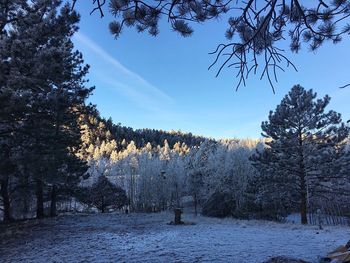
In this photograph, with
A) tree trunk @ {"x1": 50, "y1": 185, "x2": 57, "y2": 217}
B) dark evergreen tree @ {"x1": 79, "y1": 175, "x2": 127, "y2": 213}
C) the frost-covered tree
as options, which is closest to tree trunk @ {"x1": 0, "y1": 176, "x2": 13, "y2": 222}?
tree trunk @ {"x1": 50, "y1": 185, "x2": 57, "y2": 217}

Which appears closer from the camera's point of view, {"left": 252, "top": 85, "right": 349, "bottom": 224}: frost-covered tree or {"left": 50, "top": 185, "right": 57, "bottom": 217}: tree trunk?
{"left": 252, "top": 85, "right": 349, "bottom": 224}: frost-covered tree

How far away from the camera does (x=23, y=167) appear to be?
577 inches

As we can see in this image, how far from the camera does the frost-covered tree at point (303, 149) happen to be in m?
22.5

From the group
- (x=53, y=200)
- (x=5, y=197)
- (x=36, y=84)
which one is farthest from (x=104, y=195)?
(x=36, y=84)

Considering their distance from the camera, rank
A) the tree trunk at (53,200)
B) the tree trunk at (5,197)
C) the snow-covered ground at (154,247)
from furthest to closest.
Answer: the tree trunk at (53,200) < the tree trunk at (5,197) < the snow-covered ground at (154,247)

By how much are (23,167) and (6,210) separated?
7.35 metres

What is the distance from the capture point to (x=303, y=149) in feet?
74.6

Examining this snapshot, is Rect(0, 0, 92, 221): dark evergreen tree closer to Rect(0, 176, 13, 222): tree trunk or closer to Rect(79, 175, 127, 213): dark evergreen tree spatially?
Rect(0, 176, 13, 222): tree trunk

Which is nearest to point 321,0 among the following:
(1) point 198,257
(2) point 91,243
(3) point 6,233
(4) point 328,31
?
(4) point 328,31

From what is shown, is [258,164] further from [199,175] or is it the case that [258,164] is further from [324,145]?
[199,175]

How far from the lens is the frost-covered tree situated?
22.5 metres

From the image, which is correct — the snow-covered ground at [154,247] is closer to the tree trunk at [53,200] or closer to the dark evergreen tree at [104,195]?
the tree trunk at [53,200]

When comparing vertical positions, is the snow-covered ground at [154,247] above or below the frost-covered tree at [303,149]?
below

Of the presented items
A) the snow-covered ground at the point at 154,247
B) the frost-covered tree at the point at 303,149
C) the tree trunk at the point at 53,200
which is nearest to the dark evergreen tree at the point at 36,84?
the snow-covered ground at the point at 154,247
